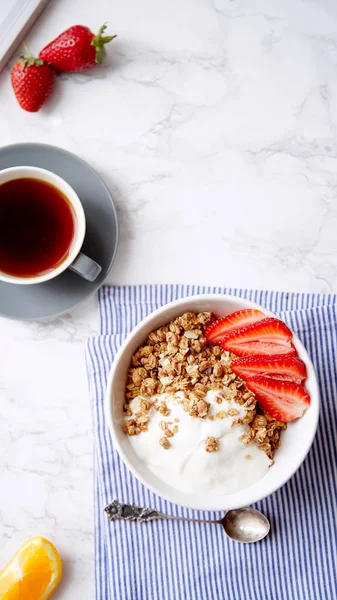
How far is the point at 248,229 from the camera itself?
4.67 ft

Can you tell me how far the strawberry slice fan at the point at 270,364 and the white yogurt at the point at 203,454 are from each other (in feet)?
0.19

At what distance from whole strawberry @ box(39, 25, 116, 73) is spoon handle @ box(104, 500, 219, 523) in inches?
35.5

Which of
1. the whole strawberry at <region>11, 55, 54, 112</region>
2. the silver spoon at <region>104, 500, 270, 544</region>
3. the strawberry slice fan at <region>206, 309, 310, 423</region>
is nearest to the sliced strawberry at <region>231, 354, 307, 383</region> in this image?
the strawberry slice fan at <region>206, 309, 310, 423</region>

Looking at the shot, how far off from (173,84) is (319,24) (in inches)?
13.7

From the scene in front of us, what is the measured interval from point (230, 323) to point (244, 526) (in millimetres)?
415

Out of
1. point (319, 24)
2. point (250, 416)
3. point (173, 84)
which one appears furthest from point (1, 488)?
point (319, 24)

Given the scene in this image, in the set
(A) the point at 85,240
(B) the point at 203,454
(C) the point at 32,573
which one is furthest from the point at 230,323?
(C) the point at 32,573

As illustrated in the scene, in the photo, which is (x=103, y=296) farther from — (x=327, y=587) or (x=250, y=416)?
(x=327, y=587)

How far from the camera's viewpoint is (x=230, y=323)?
3.91 feet

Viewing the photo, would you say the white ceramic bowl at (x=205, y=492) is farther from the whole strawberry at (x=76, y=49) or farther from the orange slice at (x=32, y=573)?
the whole strawberry at (x=76, y=49)

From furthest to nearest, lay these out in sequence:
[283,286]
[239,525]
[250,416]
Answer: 1. [283,286]
2. [239,525]
3. [250,416]

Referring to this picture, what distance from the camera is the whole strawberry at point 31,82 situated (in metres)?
1.36

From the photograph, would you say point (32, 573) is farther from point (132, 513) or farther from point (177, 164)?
point (177, 164)

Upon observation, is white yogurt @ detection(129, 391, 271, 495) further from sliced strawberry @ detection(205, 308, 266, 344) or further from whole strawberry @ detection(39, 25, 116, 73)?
whole strawberry @ detection(39, 25, 116, 73)
